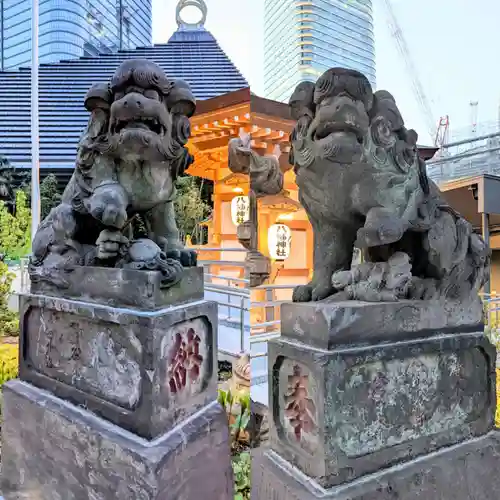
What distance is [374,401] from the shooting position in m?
1.06

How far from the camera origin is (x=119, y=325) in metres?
1.32

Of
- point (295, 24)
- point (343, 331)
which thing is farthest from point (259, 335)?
point (295, 24)

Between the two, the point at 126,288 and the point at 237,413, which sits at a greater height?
the point at 126,288

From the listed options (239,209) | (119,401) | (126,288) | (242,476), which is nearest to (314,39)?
(239,209)

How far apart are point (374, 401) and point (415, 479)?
0.26 m

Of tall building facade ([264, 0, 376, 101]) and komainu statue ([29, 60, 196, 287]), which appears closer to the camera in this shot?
komainu statue ([29, 60, 196, 287])

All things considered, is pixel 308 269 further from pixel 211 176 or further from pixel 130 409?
pixel 130 409

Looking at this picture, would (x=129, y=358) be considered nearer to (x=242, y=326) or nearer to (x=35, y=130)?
(x=242, y=326)

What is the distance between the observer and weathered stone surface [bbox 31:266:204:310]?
4.25 ft

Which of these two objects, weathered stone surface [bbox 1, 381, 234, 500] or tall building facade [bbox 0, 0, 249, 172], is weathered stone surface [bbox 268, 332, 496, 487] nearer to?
weathered stone surface [bbox 1, 381, 234, 500]

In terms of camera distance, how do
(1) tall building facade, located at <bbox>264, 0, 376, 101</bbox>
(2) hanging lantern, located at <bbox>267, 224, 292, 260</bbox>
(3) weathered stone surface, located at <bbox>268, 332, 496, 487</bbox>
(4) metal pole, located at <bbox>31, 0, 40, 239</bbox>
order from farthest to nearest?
(4) metal pole, located at <bbox>31, 0, 40, 239</bbox> → (2) hanging lantern, located at <bbox>267, 224, 292, 260</bbox> → (1) tall building facade, located at <bbox>264, 0, 376, 101</bbox> → (3) weathered stone surface, located at <bbox>268, 332, 496, 487</bbox>

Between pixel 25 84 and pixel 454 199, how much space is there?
141 inches

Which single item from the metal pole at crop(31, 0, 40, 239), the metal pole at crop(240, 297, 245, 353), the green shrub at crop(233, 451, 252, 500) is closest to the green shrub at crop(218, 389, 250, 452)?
the green shrub at crop(233, 451, 252, 500)

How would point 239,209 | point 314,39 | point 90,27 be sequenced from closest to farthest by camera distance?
point 314,39, point 239,209, point 90,27
